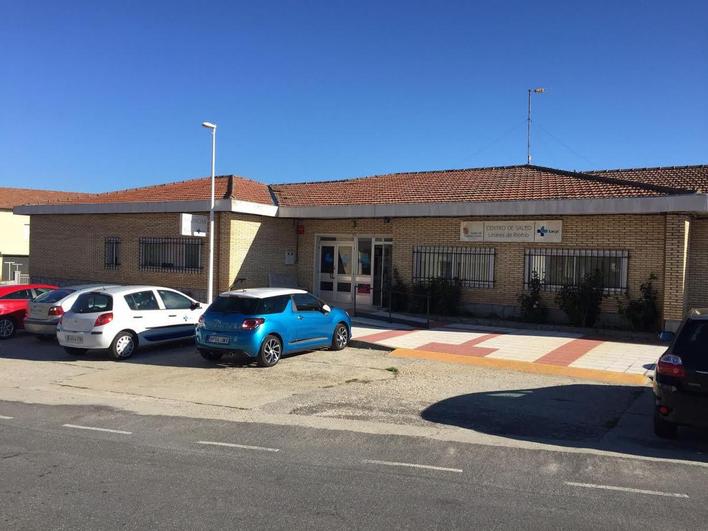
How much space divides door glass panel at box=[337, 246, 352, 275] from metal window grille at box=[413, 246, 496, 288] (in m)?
2.70

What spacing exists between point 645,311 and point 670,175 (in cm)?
522

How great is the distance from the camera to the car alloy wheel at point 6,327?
15.0 meters

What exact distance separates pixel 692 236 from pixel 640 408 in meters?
8.62

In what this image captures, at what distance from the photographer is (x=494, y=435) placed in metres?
7.13

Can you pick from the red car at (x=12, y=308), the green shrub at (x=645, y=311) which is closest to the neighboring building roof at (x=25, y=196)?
the red car at (x=12, y=308)

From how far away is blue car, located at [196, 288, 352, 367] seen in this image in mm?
11047

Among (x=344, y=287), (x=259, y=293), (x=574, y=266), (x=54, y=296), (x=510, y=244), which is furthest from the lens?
(x=344, y=287)

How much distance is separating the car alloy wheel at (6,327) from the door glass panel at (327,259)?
9760 mm

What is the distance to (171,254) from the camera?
2136cm

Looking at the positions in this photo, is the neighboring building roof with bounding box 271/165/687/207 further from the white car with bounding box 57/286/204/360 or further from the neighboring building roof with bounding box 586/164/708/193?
the white car with bounding box 57/286/204/360

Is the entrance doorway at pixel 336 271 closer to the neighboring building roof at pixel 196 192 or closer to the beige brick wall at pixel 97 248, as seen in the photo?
the neighboring building roof at pixel 196 192

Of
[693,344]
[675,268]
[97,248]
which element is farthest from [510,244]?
[97,248]

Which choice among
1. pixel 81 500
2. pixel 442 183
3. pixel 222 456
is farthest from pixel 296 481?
pixel 442 183

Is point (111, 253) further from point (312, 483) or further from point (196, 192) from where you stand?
point (312, 483)
